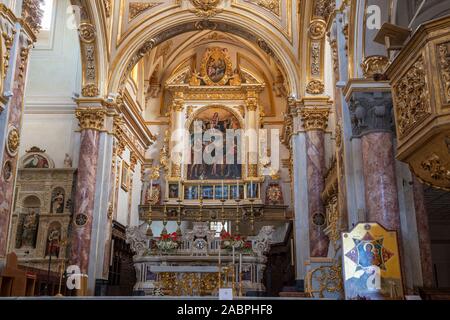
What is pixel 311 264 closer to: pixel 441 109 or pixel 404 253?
pixel 404 253

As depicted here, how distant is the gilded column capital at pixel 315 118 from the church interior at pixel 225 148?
0.05 metres

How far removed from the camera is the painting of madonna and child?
20.4m

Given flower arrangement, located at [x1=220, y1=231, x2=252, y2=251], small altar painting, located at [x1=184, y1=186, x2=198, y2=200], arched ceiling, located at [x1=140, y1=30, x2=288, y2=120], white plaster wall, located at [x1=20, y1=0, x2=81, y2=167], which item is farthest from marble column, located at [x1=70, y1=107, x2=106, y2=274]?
arched ceiling, located at [x1=140, y1=30, x2=288, y2=120]

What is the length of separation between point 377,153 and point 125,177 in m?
11.6

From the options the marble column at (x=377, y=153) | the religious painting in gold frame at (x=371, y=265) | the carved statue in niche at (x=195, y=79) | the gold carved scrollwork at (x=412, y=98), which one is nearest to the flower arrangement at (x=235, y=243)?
the marble column at (x=377, y=153)

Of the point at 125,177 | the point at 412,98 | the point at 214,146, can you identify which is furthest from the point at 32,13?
the point at 214,146

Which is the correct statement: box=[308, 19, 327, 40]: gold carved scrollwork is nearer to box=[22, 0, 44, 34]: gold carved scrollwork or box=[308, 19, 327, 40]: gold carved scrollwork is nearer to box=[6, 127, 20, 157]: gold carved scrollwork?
box=[22, 0, 44, 34]: gold carved scrollwork

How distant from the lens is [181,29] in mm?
15508

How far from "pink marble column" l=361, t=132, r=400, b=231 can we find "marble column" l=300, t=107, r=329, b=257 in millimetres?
5880

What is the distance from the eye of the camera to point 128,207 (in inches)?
702

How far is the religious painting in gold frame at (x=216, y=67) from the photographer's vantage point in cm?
2161

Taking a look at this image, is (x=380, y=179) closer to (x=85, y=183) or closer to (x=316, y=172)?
(x=316, y=172)

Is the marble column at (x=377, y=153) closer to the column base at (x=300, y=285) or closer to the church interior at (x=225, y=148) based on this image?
the church interior at (x=225, y=148)
